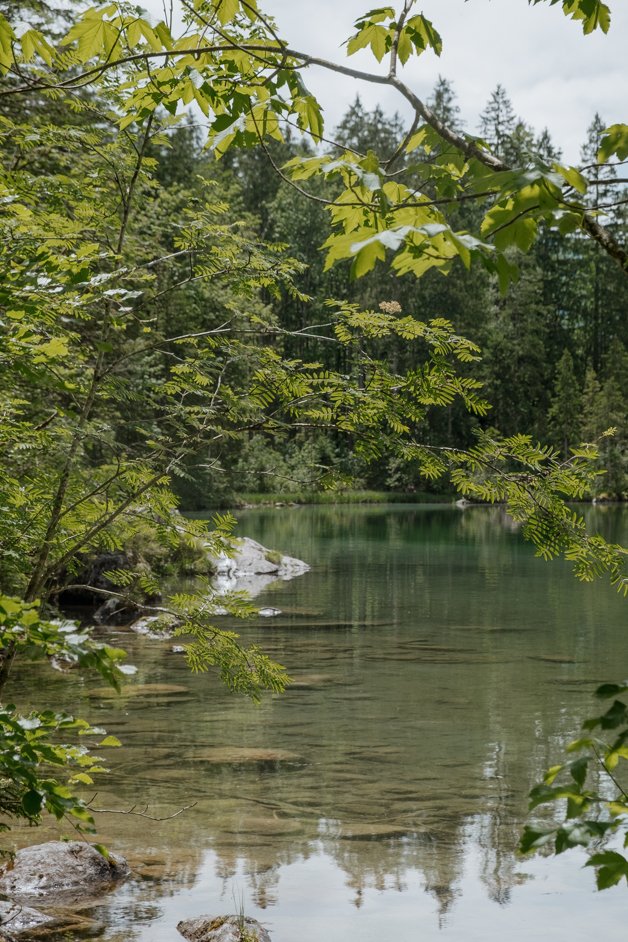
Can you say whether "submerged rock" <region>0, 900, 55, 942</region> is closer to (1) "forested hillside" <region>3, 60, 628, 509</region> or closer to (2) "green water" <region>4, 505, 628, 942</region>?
(2) "green water" <region>4, 505, 628, 942</region>

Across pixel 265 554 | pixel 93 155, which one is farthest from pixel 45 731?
pixel 265 554

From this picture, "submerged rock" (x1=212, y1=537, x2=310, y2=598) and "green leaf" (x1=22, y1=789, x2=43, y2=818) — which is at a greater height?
"green leaf" (x1=22, y1=789, x2=43, y2=818)

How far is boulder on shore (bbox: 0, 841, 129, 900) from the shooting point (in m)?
5.48

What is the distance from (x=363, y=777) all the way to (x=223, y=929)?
3067 millimetres

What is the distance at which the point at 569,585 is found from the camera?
20719mm

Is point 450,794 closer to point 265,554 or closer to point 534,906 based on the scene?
point 534,906

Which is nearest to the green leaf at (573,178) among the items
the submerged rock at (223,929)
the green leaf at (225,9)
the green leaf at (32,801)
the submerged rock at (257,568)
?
the green leaf at (225,9)

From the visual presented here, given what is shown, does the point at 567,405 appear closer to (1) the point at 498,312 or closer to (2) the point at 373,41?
(1) the point at 498,312

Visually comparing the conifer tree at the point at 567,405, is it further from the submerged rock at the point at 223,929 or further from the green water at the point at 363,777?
the submerged rock at the point at 223,929

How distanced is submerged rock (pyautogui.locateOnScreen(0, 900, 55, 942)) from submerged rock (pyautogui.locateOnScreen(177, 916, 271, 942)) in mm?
729

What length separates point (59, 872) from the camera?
224 inches

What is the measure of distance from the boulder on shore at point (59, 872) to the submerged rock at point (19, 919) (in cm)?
26

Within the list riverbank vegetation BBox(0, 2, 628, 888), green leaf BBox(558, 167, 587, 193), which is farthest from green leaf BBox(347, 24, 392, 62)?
green leaf BBox(558, 167, 587, 193)

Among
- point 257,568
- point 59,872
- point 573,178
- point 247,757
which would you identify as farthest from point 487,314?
point 573,178
